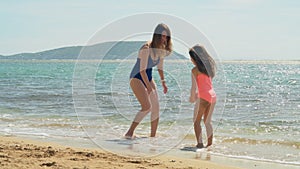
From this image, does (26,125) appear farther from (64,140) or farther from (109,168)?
(109,168)

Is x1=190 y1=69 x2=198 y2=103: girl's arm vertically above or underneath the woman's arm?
underneath

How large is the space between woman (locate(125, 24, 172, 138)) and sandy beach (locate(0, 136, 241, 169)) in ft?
4.95

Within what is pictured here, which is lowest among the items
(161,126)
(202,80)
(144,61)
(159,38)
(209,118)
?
(161,126)

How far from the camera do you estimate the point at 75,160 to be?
19.0 feet

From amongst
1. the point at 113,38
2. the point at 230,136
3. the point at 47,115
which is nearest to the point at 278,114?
the point at 230,136

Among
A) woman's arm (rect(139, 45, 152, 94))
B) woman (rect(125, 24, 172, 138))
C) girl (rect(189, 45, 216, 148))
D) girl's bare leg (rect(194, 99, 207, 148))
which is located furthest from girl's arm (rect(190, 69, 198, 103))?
woman's arm (rect(139, 45, 152, 94))

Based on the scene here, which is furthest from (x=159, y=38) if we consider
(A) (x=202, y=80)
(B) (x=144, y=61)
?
(A) (x=202, y=80)

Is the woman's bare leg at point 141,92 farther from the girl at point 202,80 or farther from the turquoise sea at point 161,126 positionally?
the girl at point 202,80

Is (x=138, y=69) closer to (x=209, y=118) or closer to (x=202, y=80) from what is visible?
(x=202, y=80)

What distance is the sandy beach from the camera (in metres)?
5.46

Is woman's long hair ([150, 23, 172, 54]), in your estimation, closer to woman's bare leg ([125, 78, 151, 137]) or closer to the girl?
the girl

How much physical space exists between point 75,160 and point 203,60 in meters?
2.71

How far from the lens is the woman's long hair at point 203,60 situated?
7367 millimetres

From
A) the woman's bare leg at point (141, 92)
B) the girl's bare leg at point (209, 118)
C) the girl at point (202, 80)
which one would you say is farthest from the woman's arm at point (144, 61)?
the girl's bare leg at point (209, 118)
